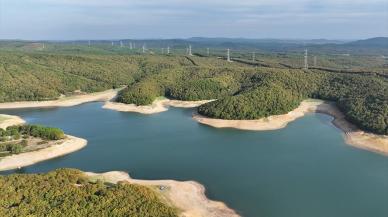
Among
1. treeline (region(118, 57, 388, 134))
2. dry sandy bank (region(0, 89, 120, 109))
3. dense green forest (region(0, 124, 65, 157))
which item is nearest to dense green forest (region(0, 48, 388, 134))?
treeline (region(118, 57, 388, 134))

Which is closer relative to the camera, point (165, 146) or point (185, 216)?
point (185, 216)

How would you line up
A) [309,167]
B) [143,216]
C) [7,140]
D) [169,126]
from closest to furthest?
[143,216] < [309,167] < [7,140] < [169,126]

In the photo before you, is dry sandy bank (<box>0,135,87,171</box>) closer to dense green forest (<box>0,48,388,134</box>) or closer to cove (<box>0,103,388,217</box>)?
cove (<box>0,103,388,217</box>)

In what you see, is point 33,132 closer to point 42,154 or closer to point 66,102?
point 42,154

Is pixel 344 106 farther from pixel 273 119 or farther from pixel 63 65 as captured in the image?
pixel 63 65

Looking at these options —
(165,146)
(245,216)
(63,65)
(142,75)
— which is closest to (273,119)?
(165,146)

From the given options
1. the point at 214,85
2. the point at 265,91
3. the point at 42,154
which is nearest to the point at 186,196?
the point at 42,154
